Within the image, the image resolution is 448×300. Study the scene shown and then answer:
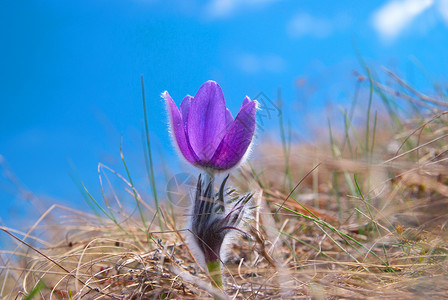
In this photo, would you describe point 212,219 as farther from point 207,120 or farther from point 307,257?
point 307,257

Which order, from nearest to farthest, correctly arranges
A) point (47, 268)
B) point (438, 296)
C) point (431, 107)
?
point (438, 296)
point (47, 268)
point (431, 107)

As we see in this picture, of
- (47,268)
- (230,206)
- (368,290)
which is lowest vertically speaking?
(47,268)

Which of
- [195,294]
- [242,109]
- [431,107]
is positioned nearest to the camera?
[242,109]

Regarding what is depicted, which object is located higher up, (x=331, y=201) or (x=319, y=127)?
(x=319, y=127)

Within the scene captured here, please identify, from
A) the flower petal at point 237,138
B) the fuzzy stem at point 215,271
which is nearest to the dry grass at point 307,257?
the fuzzy stem at point 215,271

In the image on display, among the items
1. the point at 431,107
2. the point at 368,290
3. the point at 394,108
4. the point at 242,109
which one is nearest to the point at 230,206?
the point at 242,109

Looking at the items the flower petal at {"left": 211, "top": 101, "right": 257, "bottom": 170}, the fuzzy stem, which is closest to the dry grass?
the fuzzy stem

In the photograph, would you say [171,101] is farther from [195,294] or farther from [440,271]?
[440,271]

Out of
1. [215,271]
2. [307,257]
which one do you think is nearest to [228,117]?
[215,271]
